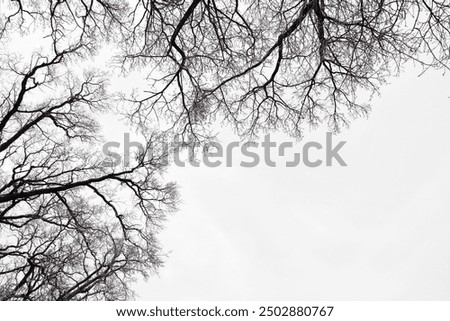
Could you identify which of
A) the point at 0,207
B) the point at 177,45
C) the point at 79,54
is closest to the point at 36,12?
the point at 79,54

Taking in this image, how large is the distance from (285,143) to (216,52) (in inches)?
101

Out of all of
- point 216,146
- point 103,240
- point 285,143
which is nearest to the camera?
point 216,146

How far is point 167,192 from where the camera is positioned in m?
9.88

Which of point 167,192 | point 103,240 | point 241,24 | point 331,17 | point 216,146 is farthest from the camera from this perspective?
point 103,240

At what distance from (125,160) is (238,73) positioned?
4.43m

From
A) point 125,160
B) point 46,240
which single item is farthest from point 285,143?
point 46,240

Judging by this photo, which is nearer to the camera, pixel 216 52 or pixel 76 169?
pixel 216 52

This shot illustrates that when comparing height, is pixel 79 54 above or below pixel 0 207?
above

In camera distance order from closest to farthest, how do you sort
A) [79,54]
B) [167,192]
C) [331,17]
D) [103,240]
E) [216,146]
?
[331,17]
[216,146]
[79,54]
[167,192]
[103,240]

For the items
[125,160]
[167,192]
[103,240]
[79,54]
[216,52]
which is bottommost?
[103,240]

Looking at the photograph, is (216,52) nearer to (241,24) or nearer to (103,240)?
(241,24)

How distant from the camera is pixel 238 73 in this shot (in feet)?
21.0

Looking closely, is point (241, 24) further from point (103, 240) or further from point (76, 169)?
point (103, 240)

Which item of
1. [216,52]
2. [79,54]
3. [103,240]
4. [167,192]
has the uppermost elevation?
[79,54]
